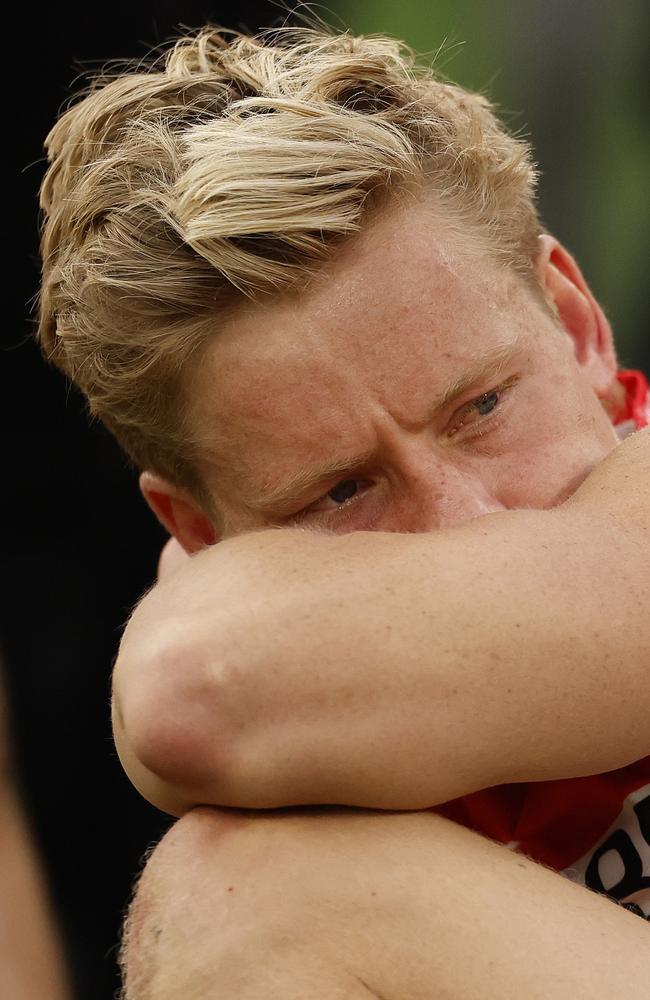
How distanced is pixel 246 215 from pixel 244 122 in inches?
6.1

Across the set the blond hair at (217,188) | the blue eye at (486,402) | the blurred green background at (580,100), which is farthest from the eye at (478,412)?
the blurred green background at (580,100)

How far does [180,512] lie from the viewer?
6.23 feet

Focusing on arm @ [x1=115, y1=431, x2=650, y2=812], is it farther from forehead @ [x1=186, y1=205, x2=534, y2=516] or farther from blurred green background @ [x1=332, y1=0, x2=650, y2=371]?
blurred green background @ [x1=332, y1=0, x2=650, y2=371]

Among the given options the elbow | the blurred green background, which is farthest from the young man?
the blurred green background

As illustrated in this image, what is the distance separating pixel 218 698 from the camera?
1151 millimetres

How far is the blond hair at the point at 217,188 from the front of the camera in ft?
5.02

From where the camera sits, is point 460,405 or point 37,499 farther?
point 37,499

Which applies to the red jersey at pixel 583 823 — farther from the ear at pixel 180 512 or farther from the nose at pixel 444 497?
the ear at pixel 180 512

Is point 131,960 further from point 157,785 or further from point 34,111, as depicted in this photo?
point 34,111

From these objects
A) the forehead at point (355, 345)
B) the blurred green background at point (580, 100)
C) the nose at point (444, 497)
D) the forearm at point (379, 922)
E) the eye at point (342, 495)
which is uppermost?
the forehead at point (355, 345)

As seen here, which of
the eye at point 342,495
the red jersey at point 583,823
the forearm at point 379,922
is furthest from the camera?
the eye at point 342,495

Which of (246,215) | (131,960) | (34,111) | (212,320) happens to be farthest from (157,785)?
(34,111)

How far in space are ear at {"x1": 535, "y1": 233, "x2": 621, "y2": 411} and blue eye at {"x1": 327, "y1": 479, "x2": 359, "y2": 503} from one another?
17.4 inches

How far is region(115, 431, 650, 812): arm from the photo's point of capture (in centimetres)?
115
